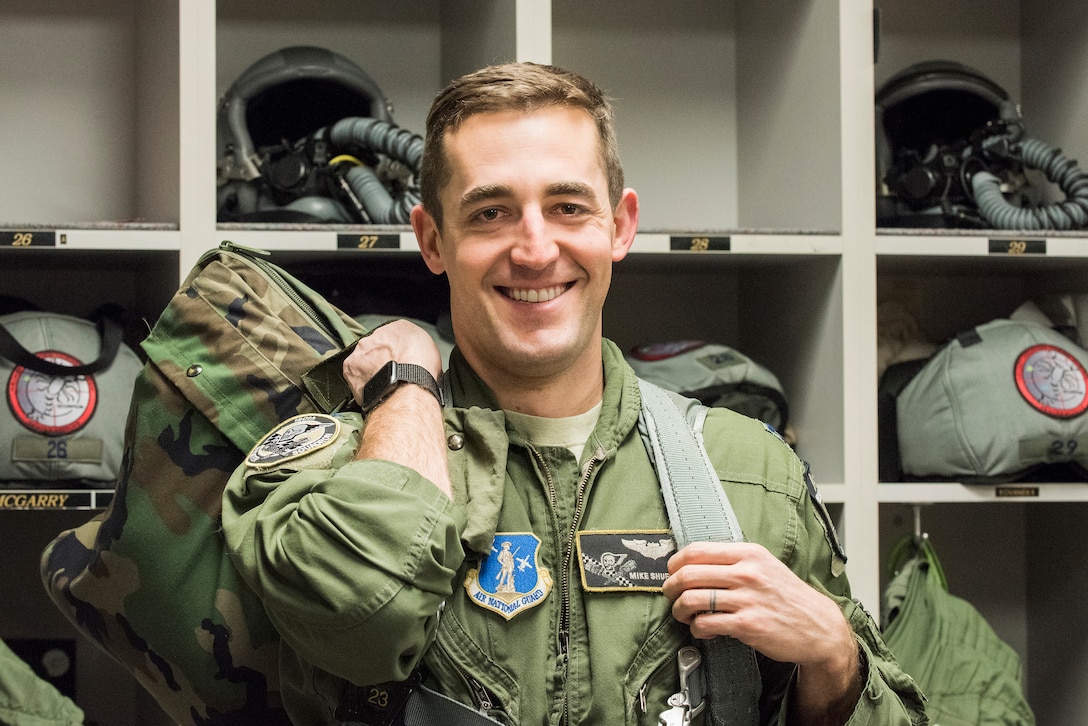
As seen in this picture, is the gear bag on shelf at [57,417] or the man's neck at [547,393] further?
the gear bag on shelf at [57,417]

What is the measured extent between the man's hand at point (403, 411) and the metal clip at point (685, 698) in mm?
312

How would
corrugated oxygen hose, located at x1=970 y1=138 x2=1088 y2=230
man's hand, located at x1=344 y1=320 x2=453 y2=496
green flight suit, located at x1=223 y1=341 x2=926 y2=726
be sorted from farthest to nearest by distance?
corrugated oxygen hose, located at x1=970 y1=138 x2=1088 y2=230, man's hand, located at x1=344 y1=320 x2=453 y2=496, green flight suit, located at x1=223 y1=341 x2=926 y2=726

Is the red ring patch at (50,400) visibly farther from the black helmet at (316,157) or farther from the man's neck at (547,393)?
the man's neck at (547,393)

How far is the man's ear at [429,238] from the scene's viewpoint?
135cm

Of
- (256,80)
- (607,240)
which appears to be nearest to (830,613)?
(607,240)

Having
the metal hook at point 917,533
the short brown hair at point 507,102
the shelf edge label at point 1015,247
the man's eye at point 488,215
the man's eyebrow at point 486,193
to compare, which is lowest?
the metal hook at point 917,533

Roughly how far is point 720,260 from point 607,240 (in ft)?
3.44

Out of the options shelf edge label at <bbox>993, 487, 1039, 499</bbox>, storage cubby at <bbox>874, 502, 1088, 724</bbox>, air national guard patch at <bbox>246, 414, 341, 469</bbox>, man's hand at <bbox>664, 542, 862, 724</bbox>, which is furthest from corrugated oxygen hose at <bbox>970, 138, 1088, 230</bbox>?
air national guard patch at <bbox>246, 414, 341, 469</bbox>

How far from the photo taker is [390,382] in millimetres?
1233

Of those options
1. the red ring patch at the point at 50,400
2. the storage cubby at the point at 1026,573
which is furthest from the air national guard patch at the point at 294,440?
the storage cubby at the point at 1026,573

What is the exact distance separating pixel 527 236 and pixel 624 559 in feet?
1.26

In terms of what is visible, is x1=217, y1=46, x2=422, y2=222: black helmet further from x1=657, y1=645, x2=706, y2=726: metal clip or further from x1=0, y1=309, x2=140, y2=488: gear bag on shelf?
x1=657, y1=645, x2=706, y2=726: metal clip

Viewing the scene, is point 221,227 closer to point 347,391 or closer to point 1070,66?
point 347,391

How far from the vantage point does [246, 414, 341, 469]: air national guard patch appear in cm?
113
